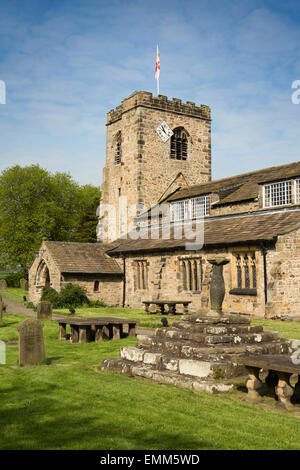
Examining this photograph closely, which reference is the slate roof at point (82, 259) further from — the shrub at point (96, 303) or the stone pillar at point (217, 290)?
the stone pillar at point (217, 290)

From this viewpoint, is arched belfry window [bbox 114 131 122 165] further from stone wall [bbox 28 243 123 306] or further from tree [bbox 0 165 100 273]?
tree [bbox 0 165 100 273]

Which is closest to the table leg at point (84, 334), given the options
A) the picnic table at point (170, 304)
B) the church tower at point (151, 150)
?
the picnic table at point (170, 304)

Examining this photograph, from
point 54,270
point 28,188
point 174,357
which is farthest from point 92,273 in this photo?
point 28,188

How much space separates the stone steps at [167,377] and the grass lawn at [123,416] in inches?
7.9

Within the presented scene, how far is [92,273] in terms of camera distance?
102 ft

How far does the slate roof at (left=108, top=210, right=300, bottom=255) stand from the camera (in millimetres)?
22000

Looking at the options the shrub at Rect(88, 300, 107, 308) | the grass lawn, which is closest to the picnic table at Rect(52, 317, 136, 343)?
the grass lawn

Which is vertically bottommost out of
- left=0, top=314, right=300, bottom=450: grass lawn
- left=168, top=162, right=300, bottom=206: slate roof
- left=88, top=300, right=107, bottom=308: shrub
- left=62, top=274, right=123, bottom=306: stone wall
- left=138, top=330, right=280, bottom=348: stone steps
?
left=0, top=314, right=300, bottom=450: grass lawn

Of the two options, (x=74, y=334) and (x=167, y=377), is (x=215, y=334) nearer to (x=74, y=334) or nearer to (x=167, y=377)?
(x=167, y=377)

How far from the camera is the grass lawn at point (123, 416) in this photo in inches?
226

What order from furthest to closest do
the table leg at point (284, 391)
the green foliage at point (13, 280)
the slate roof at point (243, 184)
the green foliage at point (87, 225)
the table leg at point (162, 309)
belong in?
1. the green foliage at point (87, 225)
2. the green foliage at point (13, 280)
3. the slate roof at point (243, 184)
4. the table leg at point (162, 309)
5. the table leg at point (284, 391)

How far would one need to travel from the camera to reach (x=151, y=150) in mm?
38281

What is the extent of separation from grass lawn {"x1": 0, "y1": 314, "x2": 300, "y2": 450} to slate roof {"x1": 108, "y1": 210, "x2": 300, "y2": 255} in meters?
14.3
